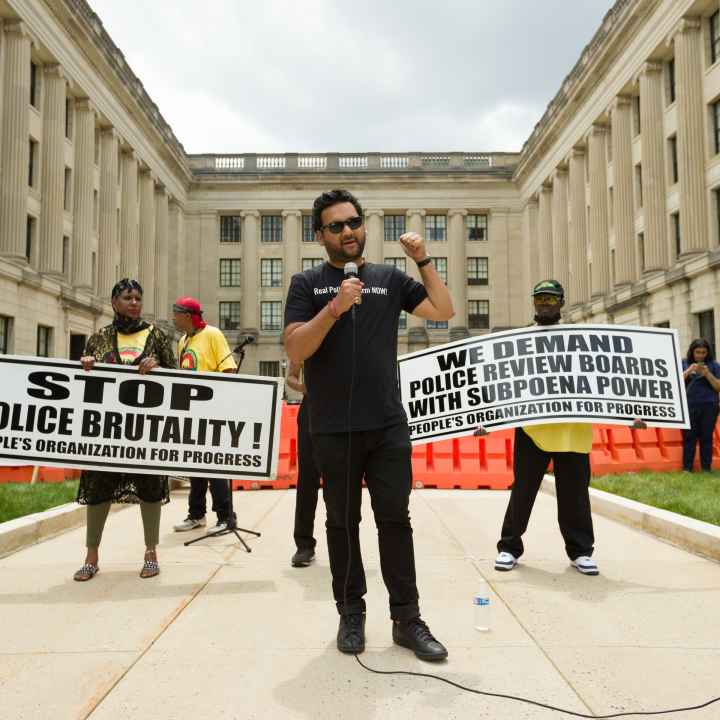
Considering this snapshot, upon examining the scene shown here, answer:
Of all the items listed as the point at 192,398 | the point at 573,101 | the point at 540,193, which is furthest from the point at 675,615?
the point at 540,193

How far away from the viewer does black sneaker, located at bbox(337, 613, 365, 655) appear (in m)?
3.59

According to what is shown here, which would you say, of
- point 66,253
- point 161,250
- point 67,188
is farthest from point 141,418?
point 161,250

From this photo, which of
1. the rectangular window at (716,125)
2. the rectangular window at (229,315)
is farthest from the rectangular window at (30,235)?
the rectangular window at (716,125)

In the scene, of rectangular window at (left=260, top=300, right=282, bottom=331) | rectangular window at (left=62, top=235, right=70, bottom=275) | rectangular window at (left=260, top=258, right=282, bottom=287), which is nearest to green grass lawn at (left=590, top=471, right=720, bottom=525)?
rectangular window at (left=62, top=235, right=70, bottom=275)

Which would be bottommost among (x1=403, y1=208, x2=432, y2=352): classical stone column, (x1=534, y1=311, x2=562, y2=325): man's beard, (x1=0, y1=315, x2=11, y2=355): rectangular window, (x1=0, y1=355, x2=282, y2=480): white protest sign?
(x1=0, y1=355, x2=282, y2=480): white protest sign

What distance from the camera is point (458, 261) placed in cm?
5272

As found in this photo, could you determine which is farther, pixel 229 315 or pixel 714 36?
pixel 229 315

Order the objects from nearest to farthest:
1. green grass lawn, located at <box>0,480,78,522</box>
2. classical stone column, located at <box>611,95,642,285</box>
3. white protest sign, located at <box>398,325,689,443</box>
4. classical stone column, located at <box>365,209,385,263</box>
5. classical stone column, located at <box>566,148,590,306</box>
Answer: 1. white protest sign, located at <box>398,325,689,443</box>
2. green grass lawn, located at <box>0,480,78,522</box>
3. classical stone column, located at <box>611,95,642,285</box>
4. classical stone column, located at <box>566,148,590,306</box>
5. classical stone column, located at <box>365,209,385,263</box>

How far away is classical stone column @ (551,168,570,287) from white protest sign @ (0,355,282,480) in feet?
132

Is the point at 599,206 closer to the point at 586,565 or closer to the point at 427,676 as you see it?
the point at 586,565

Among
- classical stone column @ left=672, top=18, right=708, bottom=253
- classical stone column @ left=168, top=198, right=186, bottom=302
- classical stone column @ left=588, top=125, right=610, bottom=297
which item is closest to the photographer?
classical stone column @ left=672, top=18, right=708, bottom=253

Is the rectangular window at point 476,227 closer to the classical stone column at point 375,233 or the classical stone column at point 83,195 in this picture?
the classical stone column at point 375,233

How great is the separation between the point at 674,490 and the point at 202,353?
579 cm

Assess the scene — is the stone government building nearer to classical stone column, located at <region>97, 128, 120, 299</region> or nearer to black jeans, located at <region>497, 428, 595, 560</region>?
classical stone column, located at <region>97, 128, 120, 299</region>
